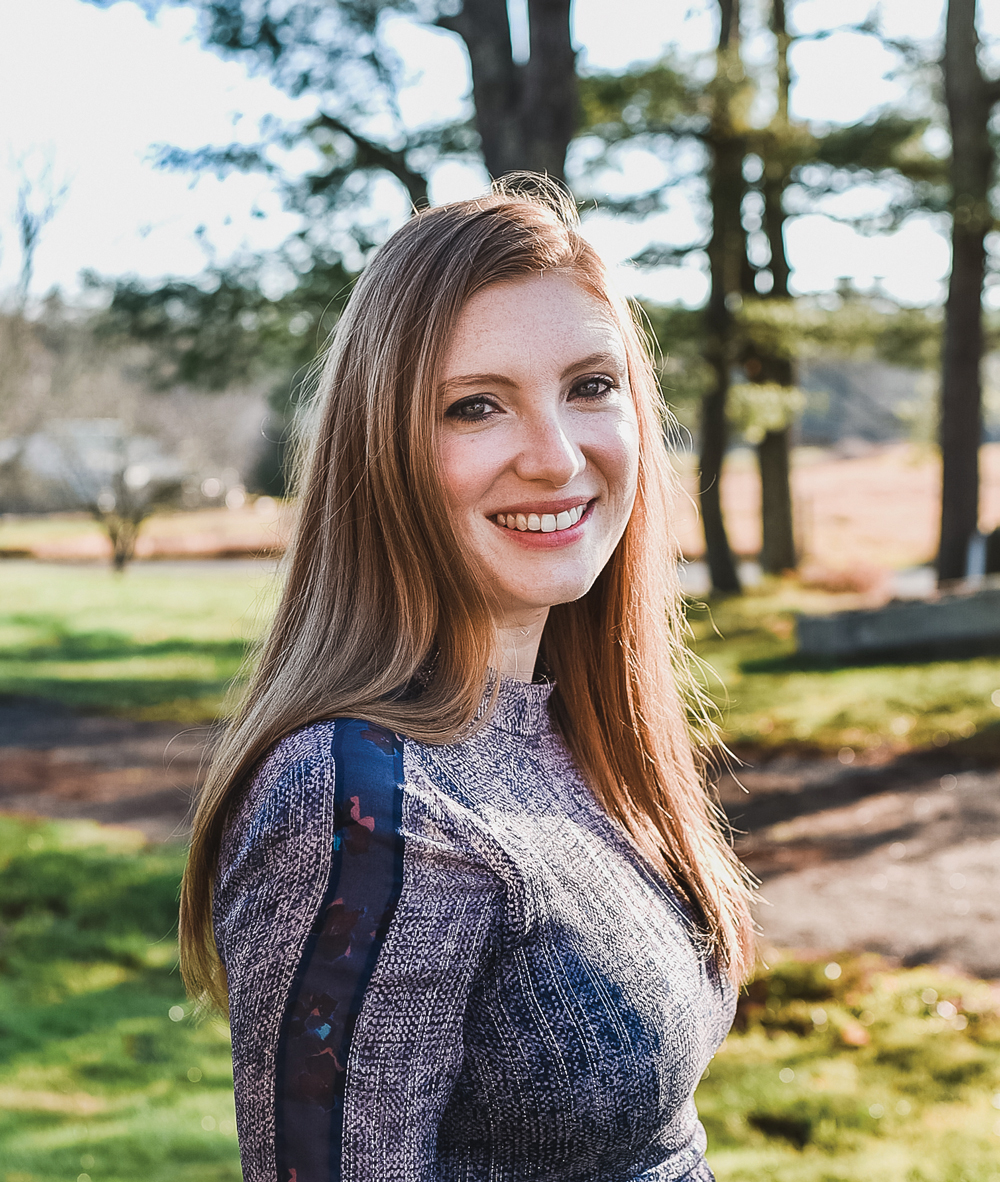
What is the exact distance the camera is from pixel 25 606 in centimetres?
1920

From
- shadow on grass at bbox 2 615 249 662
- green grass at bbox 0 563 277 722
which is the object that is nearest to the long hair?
green grass at bbox 0 563 277 722

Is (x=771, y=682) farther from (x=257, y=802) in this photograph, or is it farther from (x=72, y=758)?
(x=257, y=802)

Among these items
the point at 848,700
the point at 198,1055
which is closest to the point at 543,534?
the point at 198,1055

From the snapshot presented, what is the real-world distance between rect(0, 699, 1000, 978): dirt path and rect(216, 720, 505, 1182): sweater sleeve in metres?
2.71

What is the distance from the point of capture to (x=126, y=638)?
16188mm

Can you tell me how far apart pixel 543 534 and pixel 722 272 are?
14280mm

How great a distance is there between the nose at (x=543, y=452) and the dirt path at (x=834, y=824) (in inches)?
101

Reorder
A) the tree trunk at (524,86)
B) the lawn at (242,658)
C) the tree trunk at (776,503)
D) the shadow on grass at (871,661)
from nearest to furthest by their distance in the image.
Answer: the tree trunk at (524,86), the lawn at (242,658), the shadow on grass at (871,661), the tree trunk at (776,503)

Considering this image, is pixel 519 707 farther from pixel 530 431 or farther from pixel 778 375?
pixel 778 375

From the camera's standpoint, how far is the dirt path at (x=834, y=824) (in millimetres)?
5180

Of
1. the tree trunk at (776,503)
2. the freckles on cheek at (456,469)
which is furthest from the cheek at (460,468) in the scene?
the tree trunk at (776,503)

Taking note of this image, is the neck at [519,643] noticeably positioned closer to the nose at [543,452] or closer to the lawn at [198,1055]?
the nose at [543,452]

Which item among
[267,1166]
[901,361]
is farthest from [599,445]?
[901,361]

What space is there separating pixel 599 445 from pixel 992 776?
6789 millimetres
